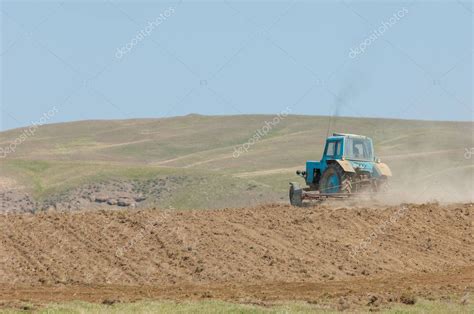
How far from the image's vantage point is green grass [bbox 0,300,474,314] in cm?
1593

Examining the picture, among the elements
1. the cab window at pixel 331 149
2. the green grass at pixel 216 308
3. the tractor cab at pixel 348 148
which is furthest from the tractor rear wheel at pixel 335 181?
the green grass at pixel 216 308

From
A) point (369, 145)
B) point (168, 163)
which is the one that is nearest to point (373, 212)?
point (369, 145)

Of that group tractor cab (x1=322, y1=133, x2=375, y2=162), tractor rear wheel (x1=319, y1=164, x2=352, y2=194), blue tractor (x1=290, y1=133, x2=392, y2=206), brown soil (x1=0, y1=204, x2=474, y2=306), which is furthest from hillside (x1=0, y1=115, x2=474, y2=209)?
brown soil (x1=0, y1=204, x2=474, y2=306)

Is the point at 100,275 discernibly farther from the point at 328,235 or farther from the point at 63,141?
the point at 63,141

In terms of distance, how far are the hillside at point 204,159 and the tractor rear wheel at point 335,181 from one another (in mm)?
2439

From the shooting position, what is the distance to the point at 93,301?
17.6 m

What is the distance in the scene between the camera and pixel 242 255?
73.3 feet

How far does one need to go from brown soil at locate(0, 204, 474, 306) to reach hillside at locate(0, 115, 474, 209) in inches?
260

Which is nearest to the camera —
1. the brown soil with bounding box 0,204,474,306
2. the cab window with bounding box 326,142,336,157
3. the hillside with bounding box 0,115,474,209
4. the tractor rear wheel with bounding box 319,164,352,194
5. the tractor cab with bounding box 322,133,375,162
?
the brown soil with bounding box 0,204,474,306

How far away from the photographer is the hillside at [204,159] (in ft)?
189

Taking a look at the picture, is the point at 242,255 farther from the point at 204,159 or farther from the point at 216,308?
the point at 204,159

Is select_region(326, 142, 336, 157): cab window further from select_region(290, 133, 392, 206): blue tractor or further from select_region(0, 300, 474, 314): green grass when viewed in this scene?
select_region(0, 300, 474, 314): green grass

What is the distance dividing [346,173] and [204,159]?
70587 millimetres

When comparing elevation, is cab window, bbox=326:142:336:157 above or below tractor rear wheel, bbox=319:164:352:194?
Answer: above
